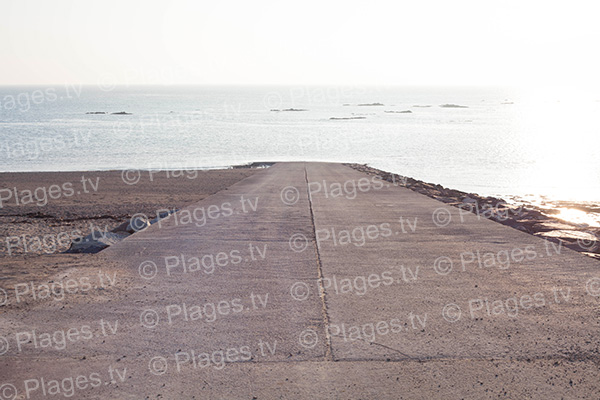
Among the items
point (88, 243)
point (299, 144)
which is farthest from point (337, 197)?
point (299, 144)

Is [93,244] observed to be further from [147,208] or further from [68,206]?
[68,206]

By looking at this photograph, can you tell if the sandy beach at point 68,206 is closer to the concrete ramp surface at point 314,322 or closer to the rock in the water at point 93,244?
the rock in the water at point 93,244

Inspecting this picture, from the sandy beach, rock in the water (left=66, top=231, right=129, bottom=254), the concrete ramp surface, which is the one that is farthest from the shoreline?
the concrete ramp surface

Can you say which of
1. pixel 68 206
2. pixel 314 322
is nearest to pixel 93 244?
pixel 314 322

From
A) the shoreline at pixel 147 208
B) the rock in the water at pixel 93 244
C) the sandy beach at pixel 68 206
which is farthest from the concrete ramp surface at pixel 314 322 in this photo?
the shoreline at pixel 147 208

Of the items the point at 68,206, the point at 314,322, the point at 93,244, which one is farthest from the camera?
the point at 68,206

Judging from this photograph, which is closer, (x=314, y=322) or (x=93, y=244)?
(x=314, y=322)

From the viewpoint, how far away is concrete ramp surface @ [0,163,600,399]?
3840 mm

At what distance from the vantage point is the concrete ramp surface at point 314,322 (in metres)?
3.84

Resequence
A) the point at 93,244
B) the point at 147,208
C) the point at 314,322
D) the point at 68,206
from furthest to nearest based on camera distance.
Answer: the point at 68,206, the point at 147,208, the point at 93,244, the point at 314,322

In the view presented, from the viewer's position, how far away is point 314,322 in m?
4.96

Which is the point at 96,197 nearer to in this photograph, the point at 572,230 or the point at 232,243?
the point at 232,243

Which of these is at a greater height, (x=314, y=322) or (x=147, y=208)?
(x=314, y=322)

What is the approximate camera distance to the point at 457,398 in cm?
363
